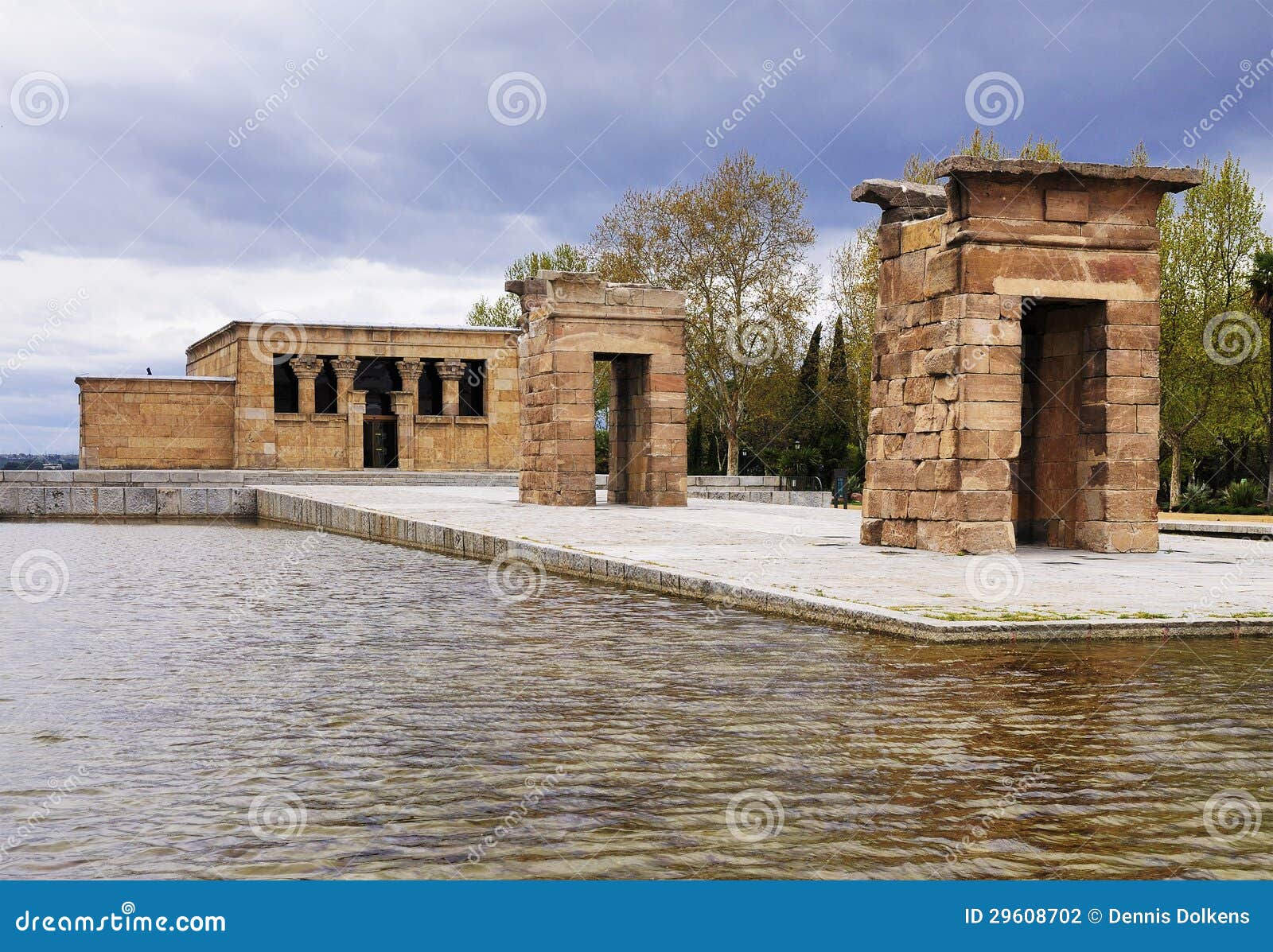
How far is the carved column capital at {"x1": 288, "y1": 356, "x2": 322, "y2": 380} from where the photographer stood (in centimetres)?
4231

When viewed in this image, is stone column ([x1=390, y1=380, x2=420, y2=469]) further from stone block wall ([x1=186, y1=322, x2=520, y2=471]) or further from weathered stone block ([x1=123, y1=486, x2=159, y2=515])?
weathered stone block ([x1=123, y1=486, x2=159, y2=515])

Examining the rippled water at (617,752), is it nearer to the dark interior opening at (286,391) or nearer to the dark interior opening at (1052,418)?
the dark interior opening at (1052,418)

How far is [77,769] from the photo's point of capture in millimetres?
5309

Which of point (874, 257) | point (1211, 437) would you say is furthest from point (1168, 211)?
point (874, 257)

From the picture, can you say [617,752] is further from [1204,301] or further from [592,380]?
[1204,301]

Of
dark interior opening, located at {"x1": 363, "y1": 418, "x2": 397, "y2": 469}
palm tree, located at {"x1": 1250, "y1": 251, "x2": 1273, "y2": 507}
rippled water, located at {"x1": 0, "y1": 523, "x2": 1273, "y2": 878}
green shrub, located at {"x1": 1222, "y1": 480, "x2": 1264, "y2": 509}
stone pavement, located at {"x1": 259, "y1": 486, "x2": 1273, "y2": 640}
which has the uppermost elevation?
palm tree, located at {"x1": 1250, "y1": 251, "x2": 1273, "y2": 507}

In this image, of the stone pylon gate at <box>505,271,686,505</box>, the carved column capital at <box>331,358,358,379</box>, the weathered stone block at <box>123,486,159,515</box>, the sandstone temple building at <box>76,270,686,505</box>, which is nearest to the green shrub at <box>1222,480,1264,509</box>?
the stone pylon gate at <box>505,271,686,505</box>

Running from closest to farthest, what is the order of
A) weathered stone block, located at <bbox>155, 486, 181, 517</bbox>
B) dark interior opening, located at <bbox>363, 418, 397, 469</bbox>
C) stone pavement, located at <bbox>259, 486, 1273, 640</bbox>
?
stone pavement, located at <bbox>259, 486, 1273, 640</bbox>, weathered stone block, located at <bbox>155, 486, 181, 517</bbox>, dark interior opening, located at <bbox>363, 418, 397, 469</bbox>

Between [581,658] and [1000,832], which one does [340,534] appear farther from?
[1000,832]

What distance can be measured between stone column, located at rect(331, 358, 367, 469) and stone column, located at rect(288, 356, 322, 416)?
0.64 m

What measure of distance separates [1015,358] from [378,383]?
37.2 meters

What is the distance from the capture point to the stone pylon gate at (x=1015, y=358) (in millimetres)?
13609

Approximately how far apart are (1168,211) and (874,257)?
31.8 ft

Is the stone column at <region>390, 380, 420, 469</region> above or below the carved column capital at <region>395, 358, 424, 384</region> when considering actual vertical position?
below
